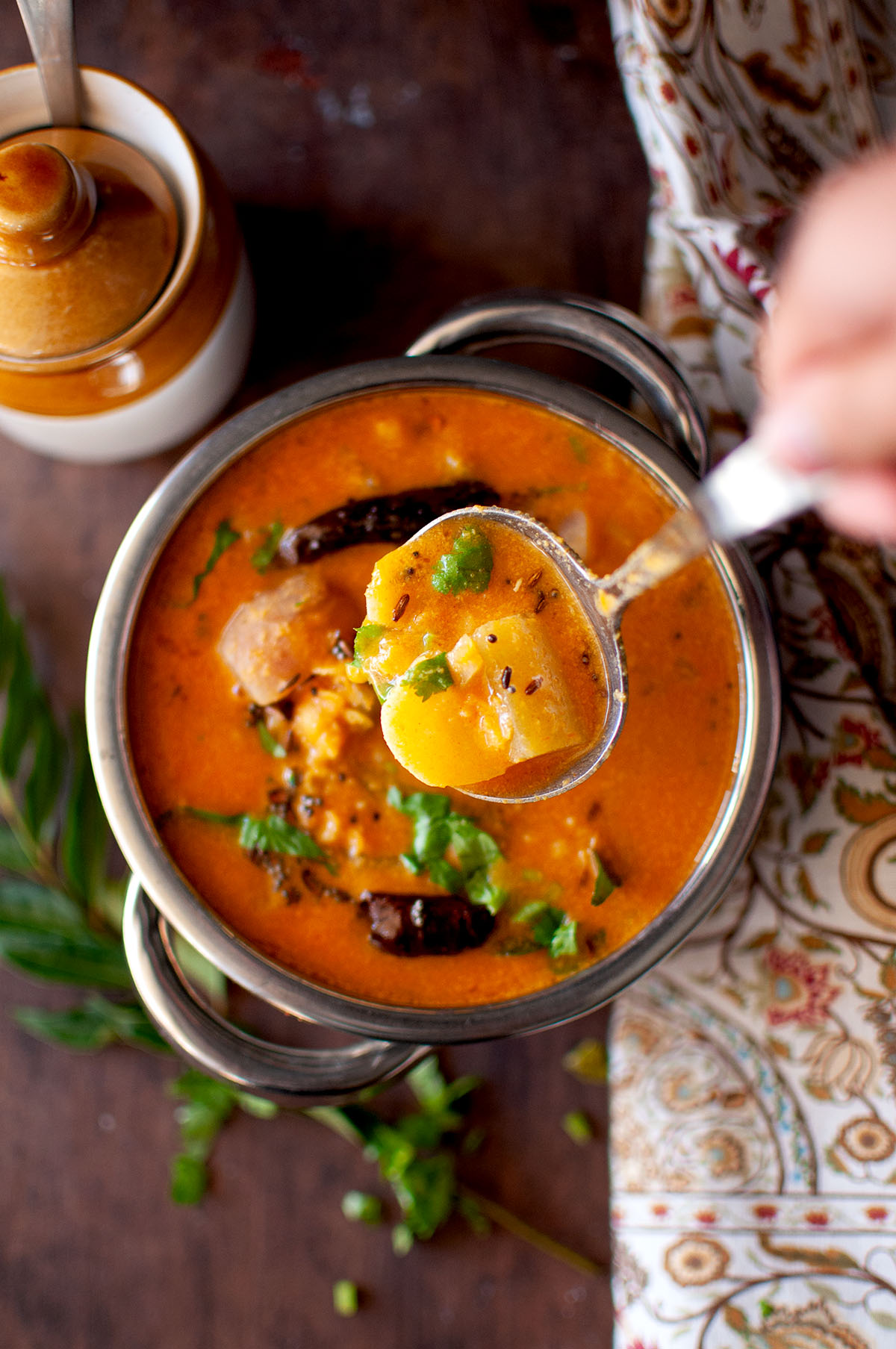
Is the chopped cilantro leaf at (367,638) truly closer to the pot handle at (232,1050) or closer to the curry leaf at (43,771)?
the pot handle at (232,1050)

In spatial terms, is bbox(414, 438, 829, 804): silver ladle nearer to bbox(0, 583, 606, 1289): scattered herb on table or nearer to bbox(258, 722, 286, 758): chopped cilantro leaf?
bbox(258, 722, 286, 758): chopped cilantro leaf

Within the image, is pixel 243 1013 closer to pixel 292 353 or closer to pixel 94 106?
pixel 292 353

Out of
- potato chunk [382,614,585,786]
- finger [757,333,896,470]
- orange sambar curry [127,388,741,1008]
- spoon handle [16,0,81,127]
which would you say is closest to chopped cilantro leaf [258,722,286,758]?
orange sambar curry [127,388,741,1008]

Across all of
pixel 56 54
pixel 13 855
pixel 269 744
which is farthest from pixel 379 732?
pixel 56 54

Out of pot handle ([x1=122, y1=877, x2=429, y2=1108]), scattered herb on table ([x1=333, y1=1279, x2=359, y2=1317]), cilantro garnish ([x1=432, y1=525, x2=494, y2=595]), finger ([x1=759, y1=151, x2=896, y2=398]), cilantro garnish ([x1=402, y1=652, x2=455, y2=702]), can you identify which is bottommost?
scattered herb on table ([x1=333, y1=1279, x2=359, y2=1317])

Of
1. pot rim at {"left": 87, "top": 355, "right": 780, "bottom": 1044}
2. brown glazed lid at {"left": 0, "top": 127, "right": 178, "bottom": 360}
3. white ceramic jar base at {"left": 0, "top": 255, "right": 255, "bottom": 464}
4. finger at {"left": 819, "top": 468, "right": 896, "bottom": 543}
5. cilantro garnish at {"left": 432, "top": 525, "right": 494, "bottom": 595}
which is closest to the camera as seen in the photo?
finger at {"left": 819, "top": 468, "right": 896, "bottom": 543}

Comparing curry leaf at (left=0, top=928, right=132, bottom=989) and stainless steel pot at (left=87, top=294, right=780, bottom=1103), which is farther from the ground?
stainless steel pot at (left=87, top=294, right=780, bottom=1103)
